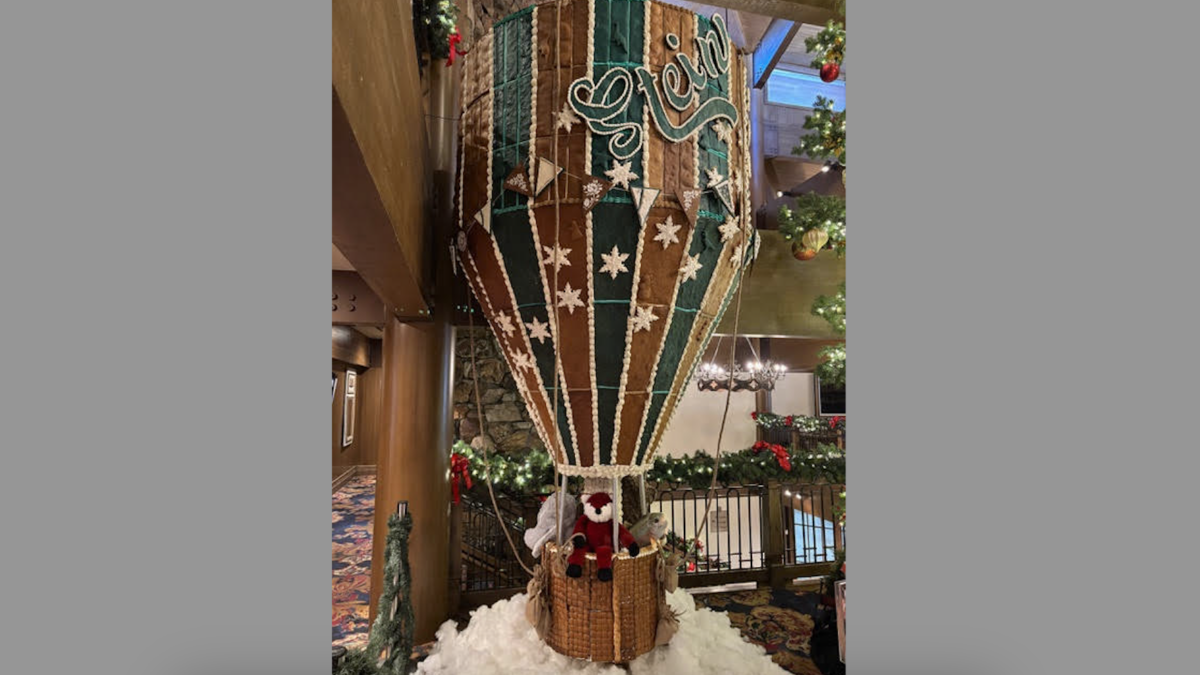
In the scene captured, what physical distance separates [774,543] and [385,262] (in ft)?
12.4

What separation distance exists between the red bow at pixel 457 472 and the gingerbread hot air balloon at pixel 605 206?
1349 millimetres

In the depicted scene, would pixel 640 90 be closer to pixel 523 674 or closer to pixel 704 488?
pixel 523 674

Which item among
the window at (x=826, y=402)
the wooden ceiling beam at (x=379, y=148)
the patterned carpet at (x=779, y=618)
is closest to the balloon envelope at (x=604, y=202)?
the wooden ceiling beam at (x=379, y=148)

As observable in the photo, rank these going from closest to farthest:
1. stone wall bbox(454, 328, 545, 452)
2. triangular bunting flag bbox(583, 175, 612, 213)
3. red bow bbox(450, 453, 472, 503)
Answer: triangular bunting flag bbox(583, 175, 612, 213), red bow bbox(450, 453, 472, 503), stone wall bbox(454, 328, 545, 452)

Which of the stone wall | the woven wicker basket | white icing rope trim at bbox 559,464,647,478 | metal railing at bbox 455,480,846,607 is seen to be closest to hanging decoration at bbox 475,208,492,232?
white icing rope trim at bbox 559,464,647,478

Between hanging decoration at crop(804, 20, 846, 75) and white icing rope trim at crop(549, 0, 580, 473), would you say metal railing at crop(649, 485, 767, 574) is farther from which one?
hanging decoration at crop(804, 20, 846, 75)

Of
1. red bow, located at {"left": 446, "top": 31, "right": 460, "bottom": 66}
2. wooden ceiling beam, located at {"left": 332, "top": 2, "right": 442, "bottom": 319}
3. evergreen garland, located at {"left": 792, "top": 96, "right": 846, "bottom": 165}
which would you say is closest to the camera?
wooden ceiling beam, located at {"left": 332, "top": 2, "right": 442, "bottom": 319}

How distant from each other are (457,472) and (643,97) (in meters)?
2.73

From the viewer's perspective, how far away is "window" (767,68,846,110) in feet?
25.5

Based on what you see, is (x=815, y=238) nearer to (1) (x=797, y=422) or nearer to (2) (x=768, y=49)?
(2) (x=768, y=49)

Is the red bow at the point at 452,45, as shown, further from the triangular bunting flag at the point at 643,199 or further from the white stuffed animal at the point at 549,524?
the white stuffed animal at the point at 549,524

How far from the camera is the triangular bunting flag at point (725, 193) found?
8.54 feet

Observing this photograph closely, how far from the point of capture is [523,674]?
8.47 ft

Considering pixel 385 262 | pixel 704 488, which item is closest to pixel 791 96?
pixel 704 488
